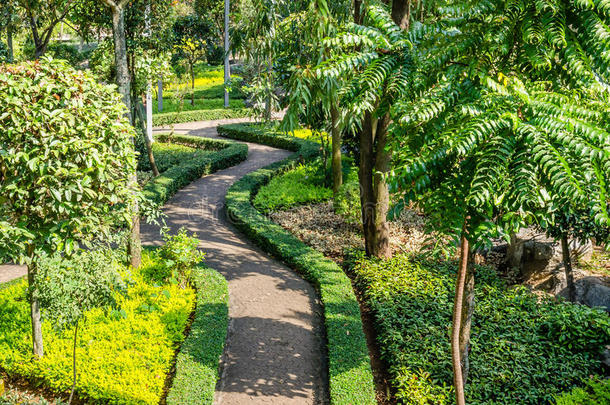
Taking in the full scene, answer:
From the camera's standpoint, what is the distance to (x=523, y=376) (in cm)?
644

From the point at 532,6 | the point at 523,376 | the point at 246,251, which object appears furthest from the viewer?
the point at 246,251

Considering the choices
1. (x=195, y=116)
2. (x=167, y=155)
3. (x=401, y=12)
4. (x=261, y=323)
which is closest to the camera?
(x=261, y=323)

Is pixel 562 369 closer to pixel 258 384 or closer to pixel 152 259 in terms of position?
pixel 258 384

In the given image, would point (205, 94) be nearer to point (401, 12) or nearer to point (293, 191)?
point (293, 191)

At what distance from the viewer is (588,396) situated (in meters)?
5.96

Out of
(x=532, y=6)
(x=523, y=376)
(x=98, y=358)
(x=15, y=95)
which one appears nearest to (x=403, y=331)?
(x=523, y=376)

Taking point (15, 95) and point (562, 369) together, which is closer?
point (15, 95)

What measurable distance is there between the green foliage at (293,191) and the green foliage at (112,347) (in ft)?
19.2

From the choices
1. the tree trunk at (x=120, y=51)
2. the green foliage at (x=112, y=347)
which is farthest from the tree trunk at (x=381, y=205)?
the tree trunk at (x=120, y=51)

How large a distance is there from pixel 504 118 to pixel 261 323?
18.3 feet

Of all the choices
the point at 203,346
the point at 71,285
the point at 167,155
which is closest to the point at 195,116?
the point at 167,155

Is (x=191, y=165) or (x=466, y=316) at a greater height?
(x=191, y=165)

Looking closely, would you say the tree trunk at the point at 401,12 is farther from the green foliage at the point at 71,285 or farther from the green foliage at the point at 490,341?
the green foliage at the point at 71,285

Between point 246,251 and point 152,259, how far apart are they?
7.33 feet
